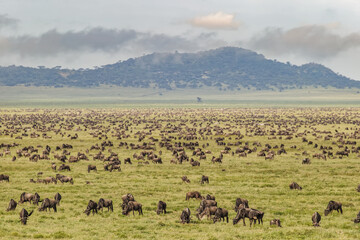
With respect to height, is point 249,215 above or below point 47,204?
above

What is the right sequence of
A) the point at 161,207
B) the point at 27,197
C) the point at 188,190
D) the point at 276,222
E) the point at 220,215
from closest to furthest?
the point at 276,222 → the point at 220,215 → the point at 161,207 → the point at 27,197 → the point at 188,190

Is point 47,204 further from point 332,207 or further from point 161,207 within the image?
point 332,207

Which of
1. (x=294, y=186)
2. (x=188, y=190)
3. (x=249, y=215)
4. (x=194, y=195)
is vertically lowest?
(x=188, y=190)

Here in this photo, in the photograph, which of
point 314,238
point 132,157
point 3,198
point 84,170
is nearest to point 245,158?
point 132,157

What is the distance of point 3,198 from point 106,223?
8778 millimetres

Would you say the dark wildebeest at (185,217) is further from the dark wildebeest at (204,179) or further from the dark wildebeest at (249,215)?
the dark wildebeest at (204,179)

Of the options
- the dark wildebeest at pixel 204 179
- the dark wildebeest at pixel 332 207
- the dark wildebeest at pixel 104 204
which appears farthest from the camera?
the dark wildebeest at pixel 204 179

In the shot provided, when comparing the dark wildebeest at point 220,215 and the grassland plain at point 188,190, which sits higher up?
the dark wildebeest at point 220,215

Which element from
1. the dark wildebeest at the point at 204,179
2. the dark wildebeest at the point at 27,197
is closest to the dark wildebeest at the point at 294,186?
the dark wildebeest at the point at 204,179

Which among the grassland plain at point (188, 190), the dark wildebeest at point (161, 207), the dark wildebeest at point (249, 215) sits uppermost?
the dark wildebeest at point (249, 215)

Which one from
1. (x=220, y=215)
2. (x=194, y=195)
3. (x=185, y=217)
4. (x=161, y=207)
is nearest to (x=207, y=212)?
(x=220, y=215)

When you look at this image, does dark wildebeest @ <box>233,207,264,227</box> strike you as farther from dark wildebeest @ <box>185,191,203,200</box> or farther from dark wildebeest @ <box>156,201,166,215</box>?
dark wildebeest @ <box>185,191,203,200</box>

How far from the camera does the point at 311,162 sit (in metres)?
43.2

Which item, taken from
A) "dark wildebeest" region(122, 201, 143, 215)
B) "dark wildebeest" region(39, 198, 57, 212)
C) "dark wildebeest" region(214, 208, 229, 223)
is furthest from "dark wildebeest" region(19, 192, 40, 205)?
"dark wildebeest" region(214, 208, 229, 223)
